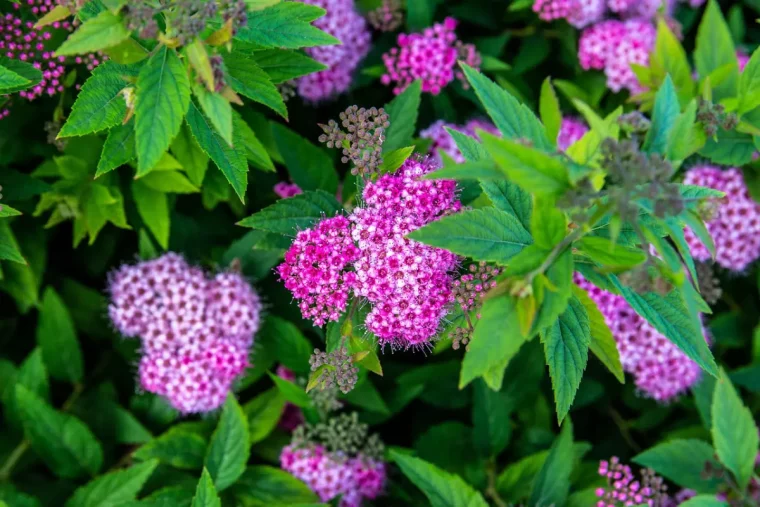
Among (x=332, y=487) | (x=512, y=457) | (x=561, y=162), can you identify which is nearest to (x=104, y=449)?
(x=332, y=487)

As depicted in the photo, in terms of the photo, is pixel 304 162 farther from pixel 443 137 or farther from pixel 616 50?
pixel 616 50

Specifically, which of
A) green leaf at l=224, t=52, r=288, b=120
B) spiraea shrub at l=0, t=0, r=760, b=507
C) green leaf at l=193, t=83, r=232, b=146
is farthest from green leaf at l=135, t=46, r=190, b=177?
green leaf at l=224, t=52, r=288, b=120

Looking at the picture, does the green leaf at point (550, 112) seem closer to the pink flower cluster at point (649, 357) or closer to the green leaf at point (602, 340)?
the green leaf at point (602, 340)

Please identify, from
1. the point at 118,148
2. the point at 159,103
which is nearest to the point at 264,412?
the point at 118,148

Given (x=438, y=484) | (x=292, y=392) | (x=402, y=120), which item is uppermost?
(x=402, y=120)

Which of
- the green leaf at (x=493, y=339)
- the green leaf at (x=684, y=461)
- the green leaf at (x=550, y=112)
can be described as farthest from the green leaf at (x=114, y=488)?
the green leaf at (x=684, y=461)

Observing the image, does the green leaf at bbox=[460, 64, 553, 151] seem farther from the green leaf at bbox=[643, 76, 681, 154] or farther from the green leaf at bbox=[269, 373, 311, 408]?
the green leaf at bbox=[269, 373, 311, 408]

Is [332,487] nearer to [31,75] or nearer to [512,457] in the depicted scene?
[512,457]
